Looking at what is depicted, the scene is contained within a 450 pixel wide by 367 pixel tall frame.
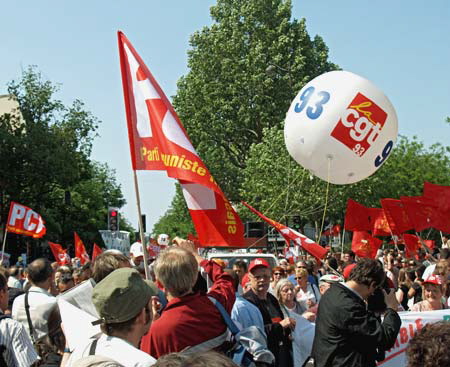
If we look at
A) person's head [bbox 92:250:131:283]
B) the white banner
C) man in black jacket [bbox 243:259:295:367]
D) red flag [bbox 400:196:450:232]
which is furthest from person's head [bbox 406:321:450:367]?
red flag [bbox 400:196:450:232]

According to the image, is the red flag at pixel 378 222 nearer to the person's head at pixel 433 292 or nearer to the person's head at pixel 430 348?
the person's head at pixel 433 292

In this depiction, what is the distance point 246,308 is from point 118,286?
2.73 m

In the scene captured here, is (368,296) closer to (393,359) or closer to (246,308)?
(246,308)

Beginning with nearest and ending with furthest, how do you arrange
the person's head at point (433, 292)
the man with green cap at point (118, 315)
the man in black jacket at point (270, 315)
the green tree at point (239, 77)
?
the man with green cap at point (118, 315)
the man in black jacket at point (270, 315)
the person's head at point (433, 292)
the green tree at point (239, 77)

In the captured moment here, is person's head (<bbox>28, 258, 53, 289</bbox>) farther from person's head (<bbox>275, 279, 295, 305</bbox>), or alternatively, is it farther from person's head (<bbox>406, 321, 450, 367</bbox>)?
person's head (<bbox>406, 321, 450, 367</bbox>)

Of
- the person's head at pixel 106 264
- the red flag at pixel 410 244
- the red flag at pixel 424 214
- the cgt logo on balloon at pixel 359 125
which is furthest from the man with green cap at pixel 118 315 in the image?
the red flag at pixel 410 244

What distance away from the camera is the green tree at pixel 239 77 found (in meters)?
42.2

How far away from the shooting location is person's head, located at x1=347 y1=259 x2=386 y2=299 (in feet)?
17.3

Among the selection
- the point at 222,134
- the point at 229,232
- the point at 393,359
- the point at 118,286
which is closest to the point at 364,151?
the point at 393,359

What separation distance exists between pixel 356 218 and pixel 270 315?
13463mm

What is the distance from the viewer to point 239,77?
4228 centimetres

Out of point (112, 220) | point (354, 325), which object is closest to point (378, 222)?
point (112, 220)

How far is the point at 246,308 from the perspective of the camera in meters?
6.02

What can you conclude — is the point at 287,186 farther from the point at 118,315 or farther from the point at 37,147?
the point at 118,315
